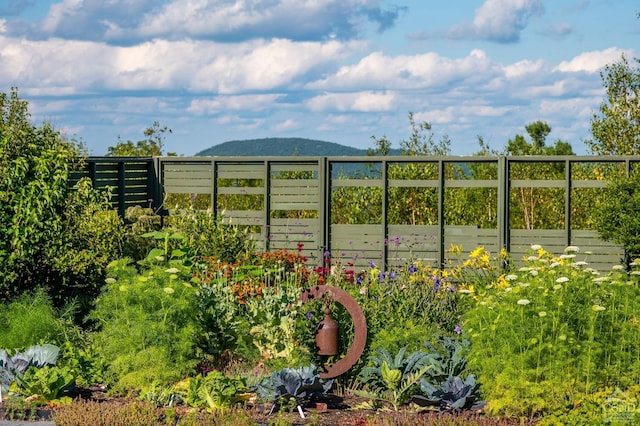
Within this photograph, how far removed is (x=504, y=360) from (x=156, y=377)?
2.30 m

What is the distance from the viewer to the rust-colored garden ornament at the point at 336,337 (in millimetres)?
6523

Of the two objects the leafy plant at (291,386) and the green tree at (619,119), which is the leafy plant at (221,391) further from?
the green tree at (619,119)

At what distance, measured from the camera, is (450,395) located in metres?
5.80

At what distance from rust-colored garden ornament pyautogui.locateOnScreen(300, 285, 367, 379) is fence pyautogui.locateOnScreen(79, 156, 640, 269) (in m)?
4.84

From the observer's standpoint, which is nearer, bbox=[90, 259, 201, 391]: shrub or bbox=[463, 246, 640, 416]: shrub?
bbox=[463, 246, 640, 416]: shrub

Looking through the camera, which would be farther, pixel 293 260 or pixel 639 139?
pixel 639 139

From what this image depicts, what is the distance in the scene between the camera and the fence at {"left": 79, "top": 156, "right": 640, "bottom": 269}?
12367mm

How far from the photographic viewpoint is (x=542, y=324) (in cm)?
579

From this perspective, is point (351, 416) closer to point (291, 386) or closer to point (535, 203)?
point (291, 386)

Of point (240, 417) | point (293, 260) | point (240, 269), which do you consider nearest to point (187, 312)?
point (240, 417)

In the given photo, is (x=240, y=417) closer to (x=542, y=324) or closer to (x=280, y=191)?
(x=542, y=324)

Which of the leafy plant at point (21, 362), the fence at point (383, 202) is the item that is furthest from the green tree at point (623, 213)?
the leafy plant at point (21, 362)

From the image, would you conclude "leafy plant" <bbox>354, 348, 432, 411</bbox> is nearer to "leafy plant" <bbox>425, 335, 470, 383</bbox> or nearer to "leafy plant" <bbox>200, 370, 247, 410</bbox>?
"leafy plant" <bbox>425, 335, 470, 383</bbox>

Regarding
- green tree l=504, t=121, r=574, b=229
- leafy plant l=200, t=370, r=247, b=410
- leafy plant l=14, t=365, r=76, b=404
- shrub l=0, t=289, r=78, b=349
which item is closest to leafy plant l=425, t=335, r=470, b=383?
leafy plant l=200, t=370, r=247, b=410
